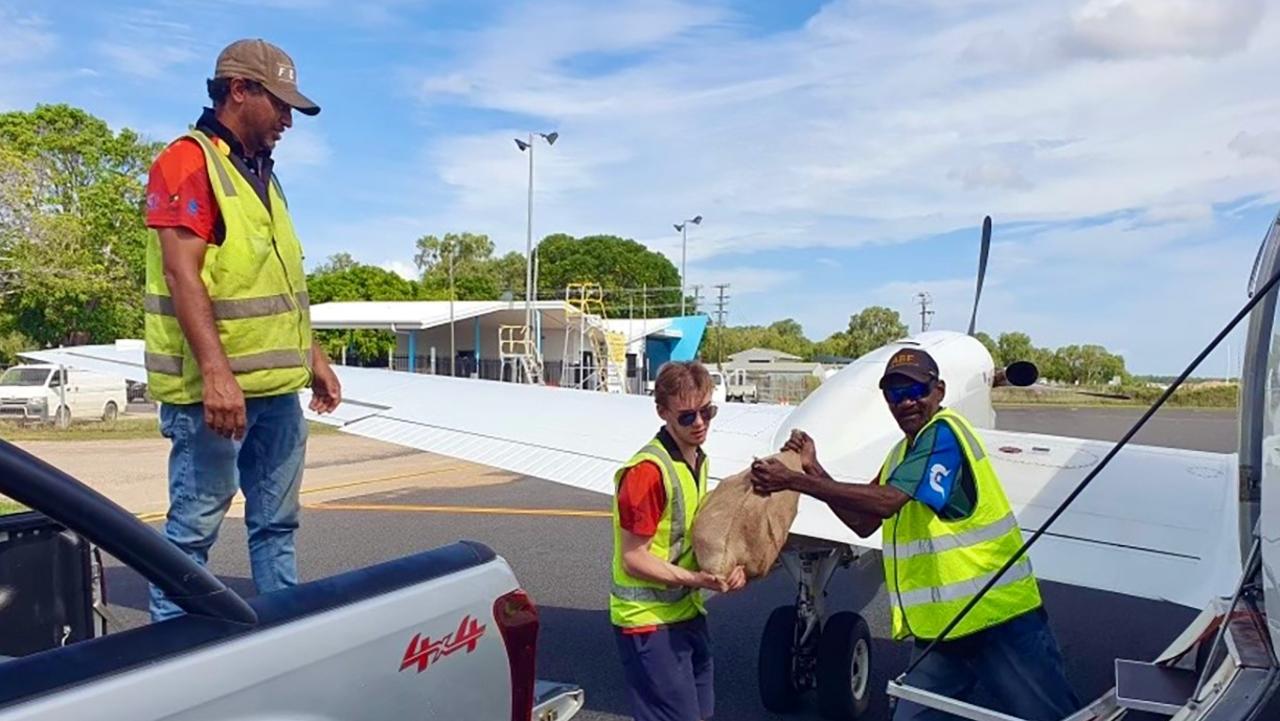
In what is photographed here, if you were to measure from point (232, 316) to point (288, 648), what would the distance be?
4.83 ft

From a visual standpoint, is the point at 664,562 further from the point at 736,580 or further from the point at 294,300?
the point at 294,300

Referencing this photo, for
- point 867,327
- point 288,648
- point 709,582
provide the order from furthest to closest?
1. point 867,327
2. point 709,582
3. point 288,648

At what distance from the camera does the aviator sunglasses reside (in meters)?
3.67

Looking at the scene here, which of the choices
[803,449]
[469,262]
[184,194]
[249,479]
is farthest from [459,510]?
[469,262]

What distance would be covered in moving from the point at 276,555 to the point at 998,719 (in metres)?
2.31

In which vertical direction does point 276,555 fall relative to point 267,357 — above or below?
below

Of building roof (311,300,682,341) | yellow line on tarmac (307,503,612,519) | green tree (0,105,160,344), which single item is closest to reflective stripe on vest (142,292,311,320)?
yellow line on tarmac (307,503,612,519)

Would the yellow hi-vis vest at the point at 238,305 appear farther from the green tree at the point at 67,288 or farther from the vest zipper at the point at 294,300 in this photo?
the green tree at the point at 67,288

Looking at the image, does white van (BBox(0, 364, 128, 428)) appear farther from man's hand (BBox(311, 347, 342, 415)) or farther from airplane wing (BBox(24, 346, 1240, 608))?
man's hand (BBox(311, 347, 342, 415))

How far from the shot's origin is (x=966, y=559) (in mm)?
3516

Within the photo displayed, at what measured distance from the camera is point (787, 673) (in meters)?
5.20

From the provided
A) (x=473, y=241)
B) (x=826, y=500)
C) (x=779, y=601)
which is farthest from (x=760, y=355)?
(x=826, y=500)

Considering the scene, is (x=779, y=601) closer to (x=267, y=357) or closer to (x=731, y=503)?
(x=731, y=503)

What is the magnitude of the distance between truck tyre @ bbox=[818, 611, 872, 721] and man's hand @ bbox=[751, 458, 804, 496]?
7.20 feet
